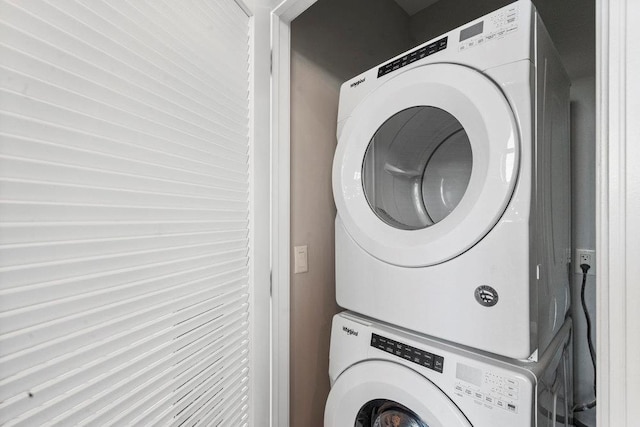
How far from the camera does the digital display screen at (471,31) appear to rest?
31.8 inches

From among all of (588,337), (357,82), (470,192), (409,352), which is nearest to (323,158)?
(357,82)

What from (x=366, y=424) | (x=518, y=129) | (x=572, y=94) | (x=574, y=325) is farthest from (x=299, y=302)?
(x=572, y=94)

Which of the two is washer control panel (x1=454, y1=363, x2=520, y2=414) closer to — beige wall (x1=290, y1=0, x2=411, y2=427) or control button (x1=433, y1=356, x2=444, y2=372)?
control button (x1=433, y1=356, x2=444, y2=372)

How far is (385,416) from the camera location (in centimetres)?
96

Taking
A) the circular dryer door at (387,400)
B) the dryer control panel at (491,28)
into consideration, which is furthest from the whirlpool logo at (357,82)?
the circular dryer door at (387,400)

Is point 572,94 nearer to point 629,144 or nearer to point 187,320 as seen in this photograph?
point 629,144

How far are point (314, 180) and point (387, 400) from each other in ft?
2.83

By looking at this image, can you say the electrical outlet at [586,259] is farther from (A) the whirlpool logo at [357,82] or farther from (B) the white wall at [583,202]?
(A) the whirlpool logo at [357,82]

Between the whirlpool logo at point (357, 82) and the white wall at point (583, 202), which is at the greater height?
the whirlpool logo at point (357, 82)

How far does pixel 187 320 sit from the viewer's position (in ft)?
2.41

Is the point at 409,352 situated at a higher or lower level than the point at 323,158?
lower

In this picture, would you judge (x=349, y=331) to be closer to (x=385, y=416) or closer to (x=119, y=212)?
(x=385, y=416)

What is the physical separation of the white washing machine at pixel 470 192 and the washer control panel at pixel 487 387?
0.20 feet

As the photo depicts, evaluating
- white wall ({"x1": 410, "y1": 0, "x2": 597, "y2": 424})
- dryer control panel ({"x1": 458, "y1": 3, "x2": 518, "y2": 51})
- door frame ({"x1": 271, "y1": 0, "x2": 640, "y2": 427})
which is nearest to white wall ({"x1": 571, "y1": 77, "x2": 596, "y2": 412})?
white wall ({"x1": 410, "y1": 0, "x2": 597, "y2": 424})
